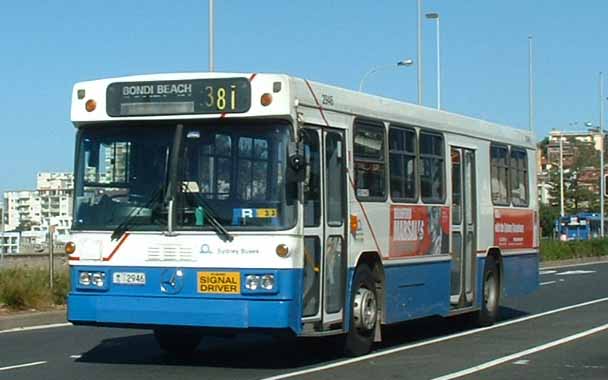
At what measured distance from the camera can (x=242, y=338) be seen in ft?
54.1

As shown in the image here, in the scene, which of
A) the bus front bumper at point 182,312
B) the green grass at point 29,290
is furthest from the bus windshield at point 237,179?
the green grass at point 29,290

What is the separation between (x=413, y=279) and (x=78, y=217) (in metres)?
4.79

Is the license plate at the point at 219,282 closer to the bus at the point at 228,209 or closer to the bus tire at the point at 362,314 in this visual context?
the bus at the point at 228,209

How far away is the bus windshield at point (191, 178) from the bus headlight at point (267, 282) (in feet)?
1.70

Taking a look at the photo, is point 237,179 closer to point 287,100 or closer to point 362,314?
point 287,100

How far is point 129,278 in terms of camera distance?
1251 cm

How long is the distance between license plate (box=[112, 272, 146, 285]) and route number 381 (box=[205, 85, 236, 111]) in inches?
79.6

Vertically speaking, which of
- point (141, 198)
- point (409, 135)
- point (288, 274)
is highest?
point (409, 135)


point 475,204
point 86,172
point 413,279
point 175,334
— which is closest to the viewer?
point 86,172

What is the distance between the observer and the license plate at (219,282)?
12102 millimetres

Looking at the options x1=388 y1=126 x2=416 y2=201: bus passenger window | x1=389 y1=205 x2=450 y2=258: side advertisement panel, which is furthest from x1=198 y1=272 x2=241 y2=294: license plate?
x1=388 y1=126 x2=416 y2=201: bus passenger window

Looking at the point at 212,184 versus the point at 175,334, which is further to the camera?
the point at 175,334

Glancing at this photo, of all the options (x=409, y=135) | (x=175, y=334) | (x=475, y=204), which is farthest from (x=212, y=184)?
(x=475, y=204)

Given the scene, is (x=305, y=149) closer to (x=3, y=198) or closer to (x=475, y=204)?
(x=475, y=204)
